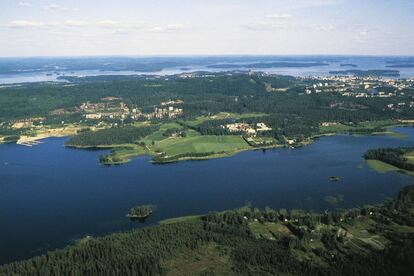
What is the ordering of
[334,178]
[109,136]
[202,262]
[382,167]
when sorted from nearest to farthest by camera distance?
1. [202,262]
2. [334,178]
3. [382,167]
4. [109,136]

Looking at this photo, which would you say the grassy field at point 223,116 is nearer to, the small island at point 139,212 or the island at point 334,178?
the island at point 334,178

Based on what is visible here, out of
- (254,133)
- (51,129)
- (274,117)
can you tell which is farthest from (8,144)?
(274,117)

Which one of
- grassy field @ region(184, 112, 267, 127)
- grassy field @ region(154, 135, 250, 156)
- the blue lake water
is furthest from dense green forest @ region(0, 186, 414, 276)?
grassy field @ region(184, 112, 267, 127)

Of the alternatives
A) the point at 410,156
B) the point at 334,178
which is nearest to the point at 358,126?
the point at 410,156

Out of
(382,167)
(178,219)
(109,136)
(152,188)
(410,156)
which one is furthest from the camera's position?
(109,136)

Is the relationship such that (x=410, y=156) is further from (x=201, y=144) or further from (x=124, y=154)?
(x=124, y=154)

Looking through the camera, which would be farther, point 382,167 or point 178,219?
point 382,167

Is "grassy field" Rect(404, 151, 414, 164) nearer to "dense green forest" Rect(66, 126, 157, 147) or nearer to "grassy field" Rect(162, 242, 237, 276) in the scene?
"grassy field" Rect(162, 242, 237, 276)

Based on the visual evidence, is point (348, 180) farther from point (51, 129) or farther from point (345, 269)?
point (51, 129)

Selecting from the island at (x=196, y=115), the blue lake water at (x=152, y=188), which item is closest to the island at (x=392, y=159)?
the blue lake water at (x=152, y=188)
